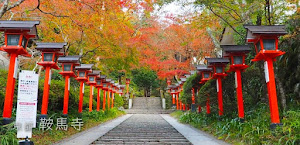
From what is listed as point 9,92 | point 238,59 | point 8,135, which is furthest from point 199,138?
point 9,92

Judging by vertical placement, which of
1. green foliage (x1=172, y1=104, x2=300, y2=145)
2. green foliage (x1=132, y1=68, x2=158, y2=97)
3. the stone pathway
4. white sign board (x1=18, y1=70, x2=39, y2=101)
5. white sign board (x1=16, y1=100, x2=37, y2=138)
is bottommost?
the stone pathway

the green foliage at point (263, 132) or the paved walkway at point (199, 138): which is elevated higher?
the green foliage at point (263, 132)

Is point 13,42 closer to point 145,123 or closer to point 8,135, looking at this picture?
point 8,135

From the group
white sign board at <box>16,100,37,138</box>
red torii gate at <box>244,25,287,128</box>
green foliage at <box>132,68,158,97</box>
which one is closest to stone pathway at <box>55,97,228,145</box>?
white sign board at <box>16,100,37,138</box>

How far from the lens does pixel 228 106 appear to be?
32.3 feet

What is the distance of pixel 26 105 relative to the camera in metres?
5.32

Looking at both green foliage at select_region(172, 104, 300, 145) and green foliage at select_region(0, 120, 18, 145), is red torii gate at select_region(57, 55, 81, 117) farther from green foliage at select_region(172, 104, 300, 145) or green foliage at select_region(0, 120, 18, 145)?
green foliage at select_region(172, 104, 300, 145)

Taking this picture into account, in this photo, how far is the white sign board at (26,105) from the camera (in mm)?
5059

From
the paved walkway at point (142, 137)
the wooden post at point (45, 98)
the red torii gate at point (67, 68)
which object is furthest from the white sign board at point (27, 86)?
the red torii gate at point (67, 68)

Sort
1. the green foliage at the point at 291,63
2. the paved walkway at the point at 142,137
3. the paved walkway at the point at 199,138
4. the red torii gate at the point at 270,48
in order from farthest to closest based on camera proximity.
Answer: the green foliage at the point at 291,63 → the paved walkway at the point at 142,137 → the paved walkway at the point at 199,138 → the red torii gate at the point at 270,48

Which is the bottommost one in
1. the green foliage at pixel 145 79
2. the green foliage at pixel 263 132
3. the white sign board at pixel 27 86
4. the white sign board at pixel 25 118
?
the green foliage at pixel 263 132

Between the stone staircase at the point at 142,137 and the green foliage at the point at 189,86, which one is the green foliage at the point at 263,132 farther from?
the green foliage at the point at 189,86

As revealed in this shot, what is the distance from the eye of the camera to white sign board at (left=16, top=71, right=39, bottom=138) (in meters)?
5.06

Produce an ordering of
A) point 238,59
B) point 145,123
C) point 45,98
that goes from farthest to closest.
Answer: point 145,123
point 238,59
point 45,98
